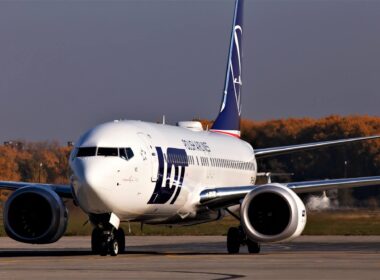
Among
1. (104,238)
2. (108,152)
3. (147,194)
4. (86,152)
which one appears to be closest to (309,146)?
(147,194)

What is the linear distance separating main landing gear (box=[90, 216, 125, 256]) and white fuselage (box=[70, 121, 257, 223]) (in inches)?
17.6

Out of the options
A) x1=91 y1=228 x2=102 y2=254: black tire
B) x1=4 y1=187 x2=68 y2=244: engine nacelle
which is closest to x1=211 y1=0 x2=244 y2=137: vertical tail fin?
x1=4 y1=187 x2=68 y2=244: engine nacelle

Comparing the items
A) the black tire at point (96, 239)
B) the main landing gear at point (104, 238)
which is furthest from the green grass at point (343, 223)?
the main landing gear at point (104, 238)

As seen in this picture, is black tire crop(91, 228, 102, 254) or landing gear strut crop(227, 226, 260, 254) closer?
black tire crop(91, 228, 102, 254)

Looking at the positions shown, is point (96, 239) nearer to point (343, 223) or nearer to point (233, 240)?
point (233, 240)

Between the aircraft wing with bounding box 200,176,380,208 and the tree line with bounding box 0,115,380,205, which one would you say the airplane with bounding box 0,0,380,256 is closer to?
the aircraft wing with bounding box 200,176,380,208

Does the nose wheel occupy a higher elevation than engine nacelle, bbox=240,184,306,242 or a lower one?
lower

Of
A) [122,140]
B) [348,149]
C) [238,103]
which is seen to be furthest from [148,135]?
[348,149]

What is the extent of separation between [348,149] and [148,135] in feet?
159

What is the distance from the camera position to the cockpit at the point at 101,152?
2984cm

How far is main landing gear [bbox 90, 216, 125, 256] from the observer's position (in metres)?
30.2

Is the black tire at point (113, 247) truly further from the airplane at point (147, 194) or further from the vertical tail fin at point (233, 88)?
the vertical tail fin at point (233, 88)

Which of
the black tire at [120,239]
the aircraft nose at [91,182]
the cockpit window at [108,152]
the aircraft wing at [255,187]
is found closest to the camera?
the aircraft nose at [91,182]

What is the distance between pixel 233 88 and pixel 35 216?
50.2 ft
